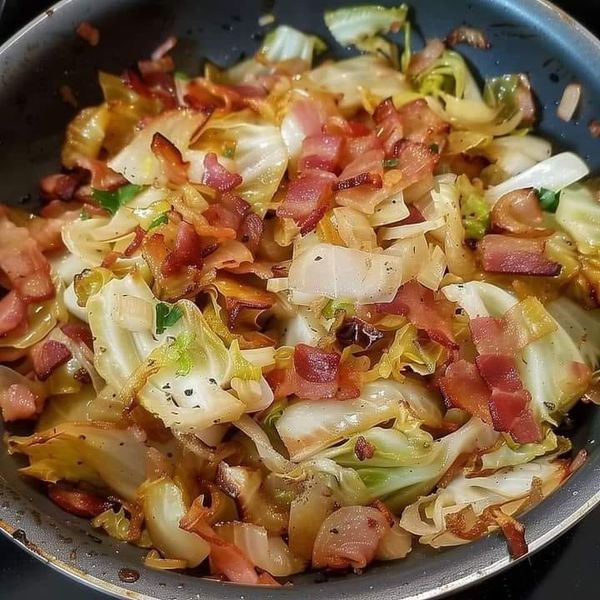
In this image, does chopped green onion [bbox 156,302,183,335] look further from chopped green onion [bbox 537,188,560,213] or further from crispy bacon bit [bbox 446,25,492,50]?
crispy bacon bit [bbox 446,25,492,50]

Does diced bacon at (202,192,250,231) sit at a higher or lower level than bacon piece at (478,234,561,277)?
higher

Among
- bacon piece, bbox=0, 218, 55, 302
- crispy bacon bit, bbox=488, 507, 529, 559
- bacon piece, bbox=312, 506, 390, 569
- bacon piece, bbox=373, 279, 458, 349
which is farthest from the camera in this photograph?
bacon piece, bbox=0, 218, 55, 302

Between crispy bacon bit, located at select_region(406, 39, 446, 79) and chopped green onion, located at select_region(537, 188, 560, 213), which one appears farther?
crispy bacon bit, located at select_region(406, 39, 446, 79)

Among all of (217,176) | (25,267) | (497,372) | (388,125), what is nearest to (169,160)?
(217,176)

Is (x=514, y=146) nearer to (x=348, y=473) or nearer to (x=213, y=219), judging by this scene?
(x=213, y=219)

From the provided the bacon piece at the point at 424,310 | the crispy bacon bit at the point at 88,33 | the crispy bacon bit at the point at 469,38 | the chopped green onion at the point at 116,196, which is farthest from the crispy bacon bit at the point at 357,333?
the crispy bacon bit at the point at 88,33

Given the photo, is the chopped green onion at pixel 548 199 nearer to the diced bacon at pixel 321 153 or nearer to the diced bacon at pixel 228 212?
the diced bacon at pixel 321 153

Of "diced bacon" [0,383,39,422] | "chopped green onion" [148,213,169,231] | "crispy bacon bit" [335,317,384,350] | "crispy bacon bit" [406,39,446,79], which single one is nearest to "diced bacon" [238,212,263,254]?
"chopped green onion" [148,213,169,231]

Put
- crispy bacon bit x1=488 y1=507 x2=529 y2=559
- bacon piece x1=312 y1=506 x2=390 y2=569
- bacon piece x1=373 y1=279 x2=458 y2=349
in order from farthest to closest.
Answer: bacon piece x1=373 y1=279 x2=458 y2=349 < bacon piece x1=312 y1=506 x2=390 y2=569 < crispy bacon bit x1=488 y1=507 x2=529 y2=559
